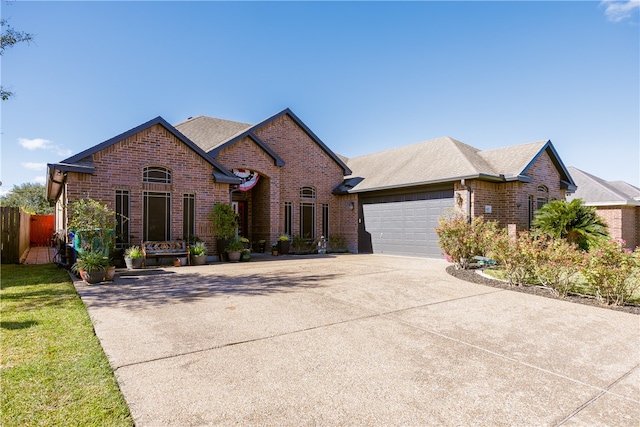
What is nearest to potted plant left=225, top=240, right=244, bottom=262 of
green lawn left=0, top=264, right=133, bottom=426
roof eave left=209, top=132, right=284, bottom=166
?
roof eave left=209, top=132, right=284, bottom=166

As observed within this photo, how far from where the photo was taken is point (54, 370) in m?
Answer: 3.14

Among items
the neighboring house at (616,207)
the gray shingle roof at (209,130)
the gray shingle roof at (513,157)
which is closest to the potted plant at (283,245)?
the gray shingle roof at (209,130)

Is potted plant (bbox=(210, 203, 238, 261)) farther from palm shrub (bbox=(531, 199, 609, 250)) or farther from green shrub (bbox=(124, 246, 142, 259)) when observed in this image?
palm shrub (bbox=(531, 199, 609, 250))

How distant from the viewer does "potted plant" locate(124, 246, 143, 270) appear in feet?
32.7

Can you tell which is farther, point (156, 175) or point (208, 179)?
point (208, 179)

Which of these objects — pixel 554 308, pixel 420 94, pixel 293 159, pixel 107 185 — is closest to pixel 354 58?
pixel 420 94

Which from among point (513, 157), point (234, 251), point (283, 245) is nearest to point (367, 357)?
point (234, 251)

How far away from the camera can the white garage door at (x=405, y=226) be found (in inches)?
534

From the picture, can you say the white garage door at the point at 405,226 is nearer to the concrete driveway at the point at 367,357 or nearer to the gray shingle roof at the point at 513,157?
the gray shingle roof at the point at 513,157

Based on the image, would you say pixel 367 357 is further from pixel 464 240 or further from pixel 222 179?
pixel 222 179

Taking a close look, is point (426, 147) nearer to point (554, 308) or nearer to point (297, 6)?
point (297, 6)

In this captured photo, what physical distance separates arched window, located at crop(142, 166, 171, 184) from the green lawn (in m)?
6.01

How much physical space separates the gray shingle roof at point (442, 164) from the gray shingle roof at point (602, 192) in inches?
281

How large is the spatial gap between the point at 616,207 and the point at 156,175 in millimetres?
22307
